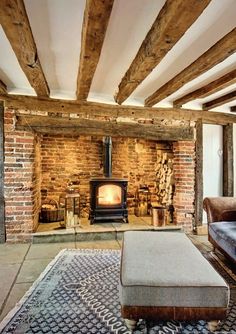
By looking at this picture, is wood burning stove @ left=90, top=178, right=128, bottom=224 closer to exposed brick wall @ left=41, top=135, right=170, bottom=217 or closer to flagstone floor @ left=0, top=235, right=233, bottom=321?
flagstone floor @ left=0, top=235, right=233, bottom=321

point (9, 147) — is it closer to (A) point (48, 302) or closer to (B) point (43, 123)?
(B) point (43, 123)

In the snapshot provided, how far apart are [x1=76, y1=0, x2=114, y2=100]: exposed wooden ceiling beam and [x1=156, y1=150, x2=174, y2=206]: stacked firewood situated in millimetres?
2747

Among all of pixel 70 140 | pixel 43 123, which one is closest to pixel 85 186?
pixel 70 140

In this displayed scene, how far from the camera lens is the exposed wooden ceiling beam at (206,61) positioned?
7.06 ft

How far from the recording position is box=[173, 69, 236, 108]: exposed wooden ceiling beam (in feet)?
9.94

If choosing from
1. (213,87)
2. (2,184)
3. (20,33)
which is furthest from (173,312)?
(2,184)

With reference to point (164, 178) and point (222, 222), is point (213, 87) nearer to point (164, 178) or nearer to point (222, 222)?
point (222, 222)

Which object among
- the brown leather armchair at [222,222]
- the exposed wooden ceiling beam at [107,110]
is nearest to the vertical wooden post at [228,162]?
the exposed wooden ceiling beam at [107,110]

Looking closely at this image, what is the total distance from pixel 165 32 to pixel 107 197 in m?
3.18

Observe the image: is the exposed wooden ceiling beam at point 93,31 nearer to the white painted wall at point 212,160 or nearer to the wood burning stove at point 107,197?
the wood burning stove at point 107,197

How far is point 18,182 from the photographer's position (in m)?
3.86

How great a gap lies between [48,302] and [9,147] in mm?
2438

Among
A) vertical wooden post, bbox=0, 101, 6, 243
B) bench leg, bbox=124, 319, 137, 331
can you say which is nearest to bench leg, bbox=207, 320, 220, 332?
bench leg, bbox=124, 319, 137, 331

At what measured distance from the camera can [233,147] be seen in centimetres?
479
